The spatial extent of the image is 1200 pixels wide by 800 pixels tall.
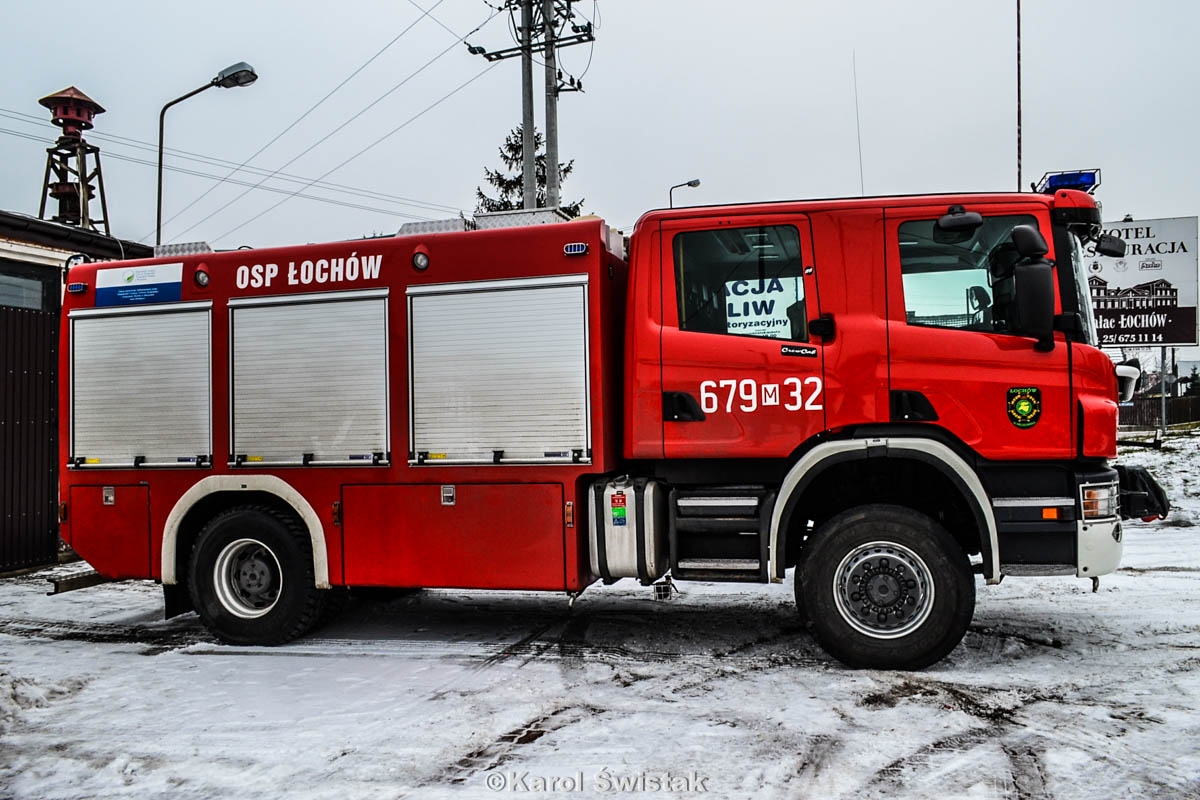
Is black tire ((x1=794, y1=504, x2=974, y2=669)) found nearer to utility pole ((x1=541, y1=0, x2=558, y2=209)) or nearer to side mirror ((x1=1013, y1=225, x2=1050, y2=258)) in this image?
side mirror ((x1=1013, y1=225, x2=1050, y2=258))

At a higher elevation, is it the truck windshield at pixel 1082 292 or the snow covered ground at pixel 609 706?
the truck windshield at pixel 1082 292

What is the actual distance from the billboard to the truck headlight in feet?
44.1

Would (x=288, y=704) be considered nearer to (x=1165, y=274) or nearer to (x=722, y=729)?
(x=722, y=729)

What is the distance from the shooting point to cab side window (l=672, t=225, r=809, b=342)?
5.99 m

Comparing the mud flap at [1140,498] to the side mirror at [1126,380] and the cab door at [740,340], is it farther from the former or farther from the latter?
the cab door at [740,340]

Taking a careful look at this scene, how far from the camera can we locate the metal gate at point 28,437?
10453 millimetres

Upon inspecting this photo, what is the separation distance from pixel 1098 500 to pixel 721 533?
2303 millimetres

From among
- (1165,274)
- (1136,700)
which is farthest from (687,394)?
(1165,274)

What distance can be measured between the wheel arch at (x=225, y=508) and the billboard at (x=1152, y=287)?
622 inches

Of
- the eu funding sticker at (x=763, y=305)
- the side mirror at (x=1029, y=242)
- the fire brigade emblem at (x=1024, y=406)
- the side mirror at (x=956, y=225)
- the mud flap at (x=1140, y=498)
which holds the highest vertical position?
the side mirror at (x=956, y=225)

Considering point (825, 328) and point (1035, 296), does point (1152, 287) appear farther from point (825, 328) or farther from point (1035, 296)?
point (825, 328)

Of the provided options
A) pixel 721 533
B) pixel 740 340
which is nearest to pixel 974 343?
pixel 740 340

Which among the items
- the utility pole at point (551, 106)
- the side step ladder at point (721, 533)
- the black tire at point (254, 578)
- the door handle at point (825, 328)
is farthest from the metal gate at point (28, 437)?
the door handle at point (825, 328)

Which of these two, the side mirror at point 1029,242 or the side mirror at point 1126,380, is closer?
the side mirror at point 1029,242
